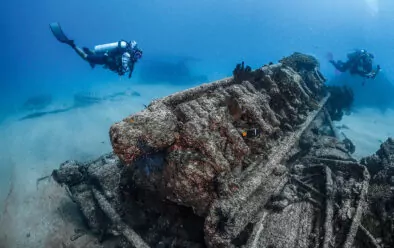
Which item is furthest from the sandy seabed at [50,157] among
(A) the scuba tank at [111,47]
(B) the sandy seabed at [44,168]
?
(A) the scuba tank at [111,47]

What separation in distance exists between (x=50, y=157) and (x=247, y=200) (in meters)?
11.3

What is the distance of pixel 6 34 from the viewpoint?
6683 inches

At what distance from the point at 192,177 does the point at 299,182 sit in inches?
121

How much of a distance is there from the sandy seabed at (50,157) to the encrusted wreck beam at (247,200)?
149 inches

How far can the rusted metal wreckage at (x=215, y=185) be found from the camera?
4.26 m

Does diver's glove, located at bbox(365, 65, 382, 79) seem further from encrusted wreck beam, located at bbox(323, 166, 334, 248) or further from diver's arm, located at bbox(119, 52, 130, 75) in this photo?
diver's arm, located at bbox(119, 52, 130, 75)

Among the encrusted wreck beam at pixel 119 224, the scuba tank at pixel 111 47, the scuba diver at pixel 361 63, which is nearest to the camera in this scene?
the encrusted wreck beam at pixel 119 224

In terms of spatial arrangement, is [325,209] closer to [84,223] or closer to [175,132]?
[175,132]

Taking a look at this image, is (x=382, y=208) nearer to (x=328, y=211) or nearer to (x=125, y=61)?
(x=328, y=211)

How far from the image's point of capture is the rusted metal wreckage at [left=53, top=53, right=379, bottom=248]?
14.0 feet

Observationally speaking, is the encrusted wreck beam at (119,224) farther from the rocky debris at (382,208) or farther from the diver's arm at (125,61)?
the diver's arm at (125,61)

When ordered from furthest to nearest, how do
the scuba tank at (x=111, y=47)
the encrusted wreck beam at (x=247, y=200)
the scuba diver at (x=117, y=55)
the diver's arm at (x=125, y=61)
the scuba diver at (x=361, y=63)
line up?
the scuba diver at (x=361, y=63)
the scuba tank at (x=111, y=47)
the scuba diver at (x=117, y=55)
the diver's arm at (x=125, y=61)
the encrusted wreck beam at (x=247, y=200)

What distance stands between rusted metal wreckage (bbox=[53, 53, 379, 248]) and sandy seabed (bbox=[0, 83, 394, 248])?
4.61ft

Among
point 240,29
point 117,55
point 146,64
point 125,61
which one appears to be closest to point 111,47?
point 117,55
